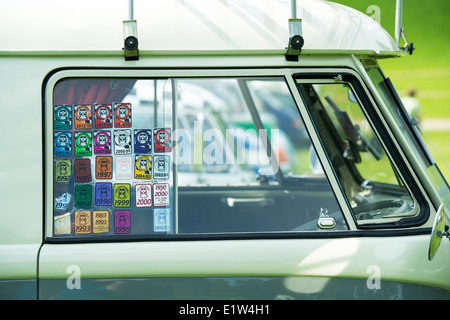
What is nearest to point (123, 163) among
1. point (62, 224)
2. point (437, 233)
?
point (62, 224)

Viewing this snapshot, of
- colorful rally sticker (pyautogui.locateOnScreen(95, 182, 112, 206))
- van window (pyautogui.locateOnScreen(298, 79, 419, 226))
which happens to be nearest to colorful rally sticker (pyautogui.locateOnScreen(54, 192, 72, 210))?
colorful rally sticker (pyautogui.locateOnScreen(95, 182, 112, 206))

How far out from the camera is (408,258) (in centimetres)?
216

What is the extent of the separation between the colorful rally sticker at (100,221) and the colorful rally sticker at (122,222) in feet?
0.12

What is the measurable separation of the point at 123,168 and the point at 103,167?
0.27 ft

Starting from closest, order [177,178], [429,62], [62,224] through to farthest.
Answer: [62,224] < [177,178] < [429,62]

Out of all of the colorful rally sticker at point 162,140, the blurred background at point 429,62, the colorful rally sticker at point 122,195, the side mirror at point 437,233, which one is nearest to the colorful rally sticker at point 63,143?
the colorful rally sticker at point 122,195

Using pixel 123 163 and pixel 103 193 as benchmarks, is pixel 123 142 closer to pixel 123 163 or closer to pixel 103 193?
pixel 123 163

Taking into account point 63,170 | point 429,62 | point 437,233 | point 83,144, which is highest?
point 429,62

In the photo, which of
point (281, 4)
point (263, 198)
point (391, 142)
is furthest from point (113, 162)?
point (263, 198)

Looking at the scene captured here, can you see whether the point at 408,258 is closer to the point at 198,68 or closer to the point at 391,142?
the point at 391,142

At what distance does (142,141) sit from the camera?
2264 mm

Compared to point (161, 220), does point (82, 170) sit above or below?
above

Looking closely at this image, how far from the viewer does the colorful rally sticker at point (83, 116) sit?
7.35 ft

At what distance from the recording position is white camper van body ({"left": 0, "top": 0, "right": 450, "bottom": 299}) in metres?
2.13
